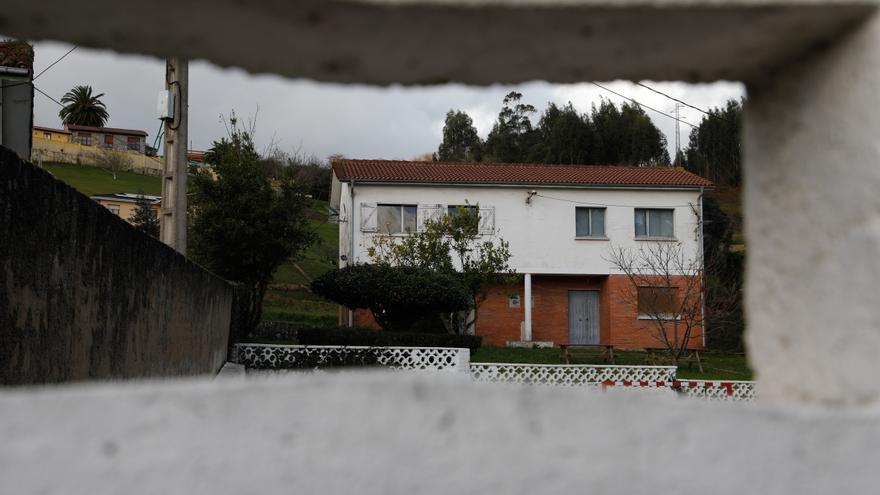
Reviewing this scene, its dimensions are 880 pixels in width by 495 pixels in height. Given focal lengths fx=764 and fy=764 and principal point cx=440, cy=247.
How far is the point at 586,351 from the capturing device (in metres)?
19.3

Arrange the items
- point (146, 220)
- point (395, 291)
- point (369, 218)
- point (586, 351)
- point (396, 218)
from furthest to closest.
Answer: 1. point (146, 220)
2. point (396, 218)
3. point (369, 218)
4. point (586, 351)
5. point (395, 291)

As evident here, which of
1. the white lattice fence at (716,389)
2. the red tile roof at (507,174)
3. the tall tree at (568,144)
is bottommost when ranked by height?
the white lattice fence at (716,389)

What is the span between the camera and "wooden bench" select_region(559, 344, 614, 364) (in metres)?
17.0

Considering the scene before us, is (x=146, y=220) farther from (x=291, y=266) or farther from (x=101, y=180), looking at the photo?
(x=101, y=180)

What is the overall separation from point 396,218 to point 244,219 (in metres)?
5.05

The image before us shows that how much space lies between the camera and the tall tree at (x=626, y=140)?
52.5 metres

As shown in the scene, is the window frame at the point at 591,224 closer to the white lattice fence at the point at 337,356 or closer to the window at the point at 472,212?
the window at the point at 472,212

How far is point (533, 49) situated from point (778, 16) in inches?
14.2

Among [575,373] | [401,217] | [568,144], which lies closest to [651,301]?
[401,217]

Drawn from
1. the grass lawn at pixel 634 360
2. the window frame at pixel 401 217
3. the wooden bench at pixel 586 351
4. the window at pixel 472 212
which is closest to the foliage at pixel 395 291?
the grass lawn at pixel 634 360

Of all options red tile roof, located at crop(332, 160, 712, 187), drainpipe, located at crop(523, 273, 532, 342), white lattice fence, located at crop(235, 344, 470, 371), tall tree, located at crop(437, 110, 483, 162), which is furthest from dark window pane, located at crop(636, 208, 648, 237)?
tall tree, located at crop(437, 110, 483, 162)

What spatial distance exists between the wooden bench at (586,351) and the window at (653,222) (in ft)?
15.9

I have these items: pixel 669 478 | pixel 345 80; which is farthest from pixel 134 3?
pixel 669 478

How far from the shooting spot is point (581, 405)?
1.10 metres
